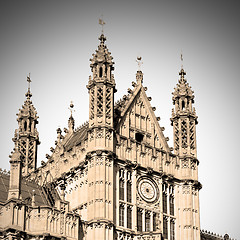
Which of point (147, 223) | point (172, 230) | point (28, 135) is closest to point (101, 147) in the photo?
point (147, 223)

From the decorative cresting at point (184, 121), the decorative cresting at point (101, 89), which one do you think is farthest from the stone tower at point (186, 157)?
the decorative cresting at point (101, 89)

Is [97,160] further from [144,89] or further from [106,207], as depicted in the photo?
[144,89]

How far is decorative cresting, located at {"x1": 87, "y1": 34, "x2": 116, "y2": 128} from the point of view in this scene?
204 feet

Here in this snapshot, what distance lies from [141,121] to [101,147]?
6700 mm

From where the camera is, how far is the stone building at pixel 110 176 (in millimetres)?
56938

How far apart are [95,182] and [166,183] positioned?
23.4 feet

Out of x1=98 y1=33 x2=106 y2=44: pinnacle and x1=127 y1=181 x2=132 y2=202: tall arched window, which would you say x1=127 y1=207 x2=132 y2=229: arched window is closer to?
x1=127 y1=181 x2=132 y2=202: tall arched window

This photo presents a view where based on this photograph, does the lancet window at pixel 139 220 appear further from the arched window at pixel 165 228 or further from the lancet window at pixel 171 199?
the lancet window at pixel 171 199

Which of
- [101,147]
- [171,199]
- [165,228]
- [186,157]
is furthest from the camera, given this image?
[186,157]

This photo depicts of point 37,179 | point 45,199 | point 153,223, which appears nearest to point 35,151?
point 37,179

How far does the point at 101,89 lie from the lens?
63375mm

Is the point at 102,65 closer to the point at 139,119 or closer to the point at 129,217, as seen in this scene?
the point at 139,119

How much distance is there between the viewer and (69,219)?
57844 millimetres

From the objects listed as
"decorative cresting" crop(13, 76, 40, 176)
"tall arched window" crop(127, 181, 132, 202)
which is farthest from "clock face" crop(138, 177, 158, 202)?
"decorative cresting" crop(13, 76, 40, 176)
